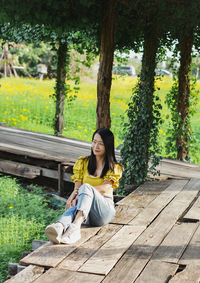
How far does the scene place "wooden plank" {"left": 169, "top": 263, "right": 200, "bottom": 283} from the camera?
292 cm

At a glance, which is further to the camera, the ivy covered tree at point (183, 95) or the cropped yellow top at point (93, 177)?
the ivy covered tree at point (183, 95)

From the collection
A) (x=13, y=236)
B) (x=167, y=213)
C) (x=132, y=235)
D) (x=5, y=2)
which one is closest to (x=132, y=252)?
(x=132, y=235)

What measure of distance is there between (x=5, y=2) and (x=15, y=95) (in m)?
11.0

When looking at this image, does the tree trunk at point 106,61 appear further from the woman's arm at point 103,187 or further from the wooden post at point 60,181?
the woman's arm at point 103,187

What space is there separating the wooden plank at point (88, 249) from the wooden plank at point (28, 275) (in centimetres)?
17

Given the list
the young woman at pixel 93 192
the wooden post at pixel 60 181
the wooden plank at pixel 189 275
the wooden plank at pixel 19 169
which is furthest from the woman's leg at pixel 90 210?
the wooden plank at pixel 19 169

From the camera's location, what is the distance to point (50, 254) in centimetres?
335

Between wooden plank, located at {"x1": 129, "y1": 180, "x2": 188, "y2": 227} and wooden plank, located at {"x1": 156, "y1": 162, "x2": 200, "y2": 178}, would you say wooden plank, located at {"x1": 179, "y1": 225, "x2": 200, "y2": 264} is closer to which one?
wooden plank, located at {"x1": 129, "y1": 180, "x2": 188, "y2": 227}

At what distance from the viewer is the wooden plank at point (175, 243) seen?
11.0 feet

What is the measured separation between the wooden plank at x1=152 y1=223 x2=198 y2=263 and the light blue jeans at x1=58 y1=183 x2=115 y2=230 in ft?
2.03

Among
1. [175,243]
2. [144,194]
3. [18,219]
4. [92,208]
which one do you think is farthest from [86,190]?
[18,219]

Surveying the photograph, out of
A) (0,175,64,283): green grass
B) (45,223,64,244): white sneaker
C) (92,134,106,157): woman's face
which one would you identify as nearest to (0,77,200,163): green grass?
(0,175,64,283): green grass

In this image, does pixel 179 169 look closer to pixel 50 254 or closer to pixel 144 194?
pixel 144 194

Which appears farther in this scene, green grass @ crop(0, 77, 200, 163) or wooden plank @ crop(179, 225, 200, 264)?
green grass @ crop(0, 77, 200, 163)
